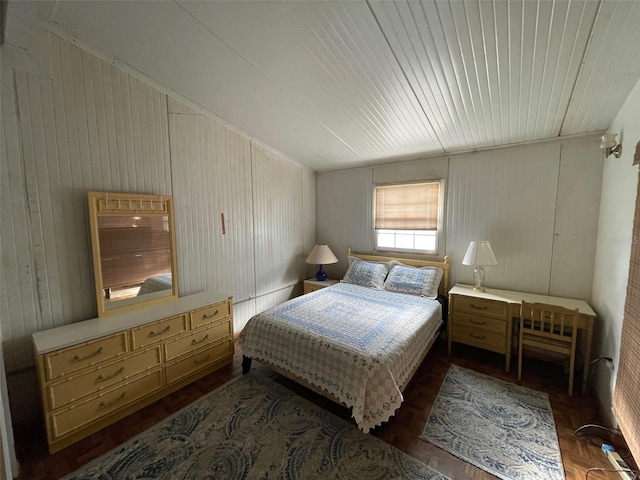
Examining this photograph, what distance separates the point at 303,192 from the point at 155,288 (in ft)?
8.26

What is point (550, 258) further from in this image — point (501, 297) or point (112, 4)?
point (112, 4)

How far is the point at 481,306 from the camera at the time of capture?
102 inches

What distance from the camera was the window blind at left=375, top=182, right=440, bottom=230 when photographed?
10.9 ft

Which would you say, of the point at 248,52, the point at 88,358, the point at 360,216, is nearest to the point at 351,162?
the point at 360,216

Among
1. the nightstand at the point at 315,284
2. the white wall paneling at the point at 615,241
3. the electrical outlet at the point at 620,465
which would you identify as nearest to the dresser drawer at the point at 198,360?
the nightstand at the point at 315,284

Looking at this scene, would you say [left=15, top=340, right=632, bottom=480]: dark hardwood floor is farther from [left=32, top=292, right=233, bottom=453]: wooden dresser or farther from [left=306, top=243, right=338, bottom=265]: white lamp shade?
[left=306, top=243, right=338, bottom=265]: white lamp shade

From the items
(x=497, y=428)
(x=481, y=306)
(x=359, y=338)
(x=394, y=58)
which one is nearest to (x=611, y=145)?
(x=481, y=306)

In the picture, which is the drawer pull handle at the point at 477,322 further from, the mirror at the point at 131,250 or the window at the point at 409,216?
the mirror at the point at 131,250

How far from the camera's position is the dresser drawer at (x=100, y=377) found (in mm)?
1645

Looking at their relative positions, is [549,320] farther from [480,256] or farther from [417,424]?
[417,424]

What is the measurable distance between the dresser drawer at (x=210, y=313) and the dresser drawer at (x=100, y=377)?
348 millimetres

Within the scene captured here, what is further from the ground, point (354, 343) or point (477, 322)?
point (354, 343)

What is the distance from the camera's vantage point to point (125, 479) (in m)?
1.46

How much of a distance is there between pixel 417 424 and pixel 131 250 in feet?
9.05
